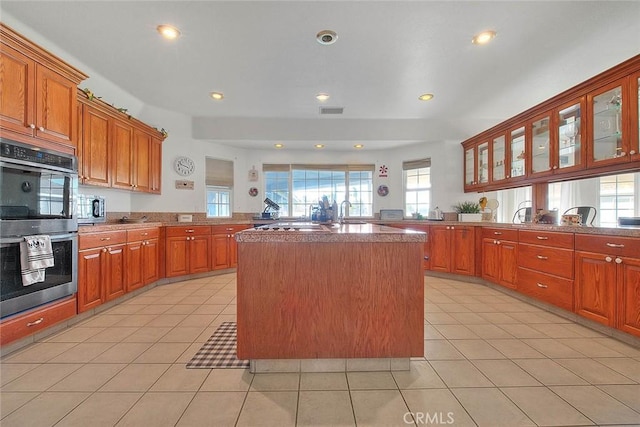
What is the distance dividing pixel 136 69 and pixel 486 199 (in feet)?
17.4

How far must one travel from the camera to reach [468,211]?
15.2ft

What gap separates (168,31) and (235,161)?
2.97 metres

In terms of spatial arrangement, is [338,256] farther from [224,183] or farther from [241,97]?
[224,183]

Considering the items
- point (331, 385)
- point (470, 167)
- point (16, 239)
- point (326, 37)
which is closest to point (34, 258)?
point (16, 239)

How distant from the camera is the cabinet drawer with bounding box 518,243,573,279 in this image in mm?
2594

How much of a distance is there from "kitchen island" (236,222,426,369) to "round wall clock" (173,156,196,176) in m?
3.43

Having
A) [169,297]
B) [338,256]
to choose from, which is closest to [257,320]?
[338,256]

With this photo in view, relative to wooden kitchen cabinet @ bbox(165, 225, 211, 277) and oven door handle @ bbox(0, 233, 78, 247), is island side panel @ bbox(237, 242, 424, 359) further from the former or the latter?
wooden kitchen cabinet @ bbox(165, 225, 211, 277)

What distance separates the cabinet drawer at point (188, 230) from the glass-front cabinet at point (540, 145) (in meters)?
4.65

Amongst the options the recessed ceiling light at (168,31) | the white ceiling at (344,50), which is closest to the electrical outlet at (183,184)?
the white ceiling at (344,50)

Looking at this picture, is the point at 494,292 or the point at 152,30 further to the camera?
the point at 494,292

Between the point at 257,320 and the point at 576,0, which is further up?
the point at 576,0

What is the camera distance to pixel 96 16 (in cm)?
220

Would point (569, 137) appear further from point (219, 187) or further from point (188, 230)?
point (219, 187)
